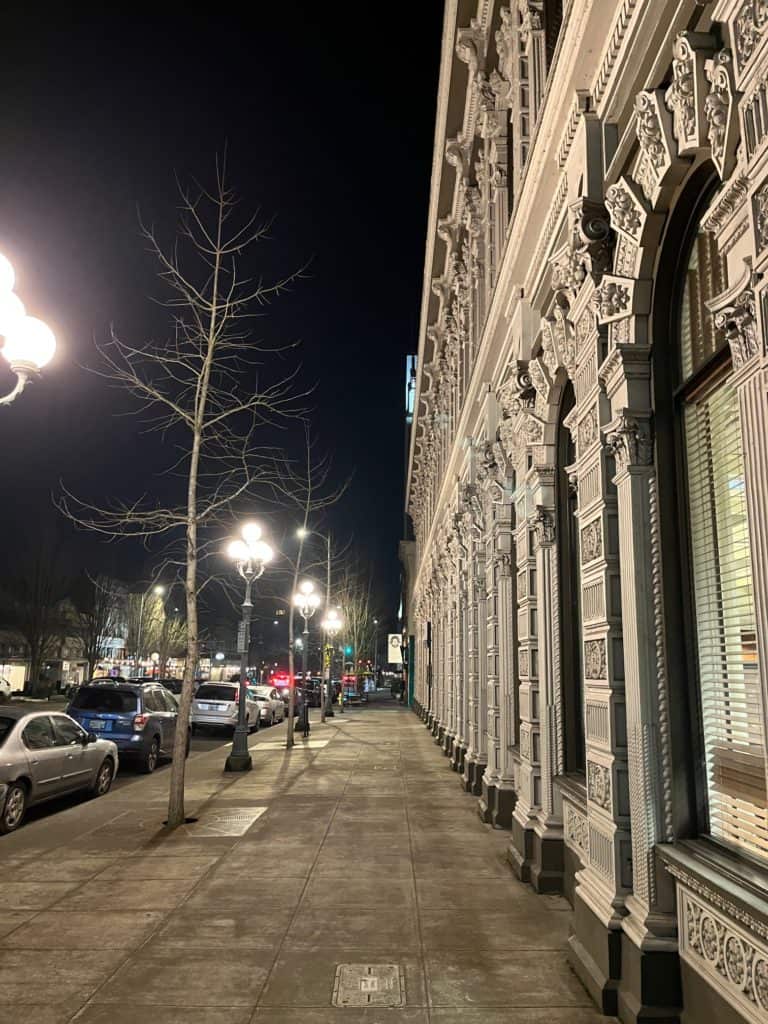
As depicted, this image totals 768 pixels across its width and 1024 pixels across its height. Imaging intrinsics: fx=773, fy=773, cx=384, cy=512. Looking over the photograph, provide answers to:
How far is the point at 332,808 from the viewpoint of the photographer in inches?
464

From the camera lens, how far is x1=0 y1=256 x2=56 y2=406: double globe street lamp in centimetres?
700

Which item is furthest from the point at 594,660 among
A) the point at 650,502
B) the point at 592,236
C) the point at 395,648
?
the point at 395,648

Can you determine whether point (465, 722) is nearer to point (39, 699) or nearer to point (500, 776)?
point (500, 776)

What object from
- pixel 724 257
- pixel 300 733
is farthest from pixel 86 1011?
pixel 300 733

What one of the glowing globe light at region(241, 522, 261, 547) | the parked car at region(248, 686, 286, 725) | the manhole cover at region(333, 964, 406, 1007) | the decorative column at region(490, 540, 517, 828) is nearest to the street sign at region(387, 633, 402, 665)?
the parked car at region(248, 686, 286, 725)

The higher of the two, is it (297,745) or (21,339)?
(21,339)

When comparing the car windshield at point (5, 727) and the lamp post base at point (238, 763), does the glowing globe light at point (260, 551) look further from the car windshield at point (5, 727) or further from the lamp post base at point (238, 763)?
the car windshield at point (5, 727)

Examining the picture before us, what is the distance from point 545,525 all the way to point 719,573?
3.46 meters

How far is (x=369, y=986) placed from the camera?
204 inches

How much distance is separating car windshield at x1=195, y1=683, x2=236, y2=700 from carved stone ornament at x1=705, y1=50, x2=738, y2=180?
25.1 meters

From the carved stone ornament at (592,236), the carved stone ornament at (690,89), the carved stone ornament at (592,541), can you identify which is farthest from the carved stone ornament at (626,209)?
the carved stone ornament at (592,541)

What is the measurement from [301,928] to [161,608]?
6905 cm

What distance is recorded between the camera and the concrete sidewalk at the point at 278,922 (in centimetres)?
491

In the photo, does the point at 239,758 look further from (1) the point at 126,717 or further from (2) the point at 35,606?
(2) the point at 35,606
